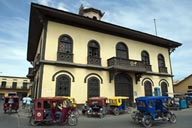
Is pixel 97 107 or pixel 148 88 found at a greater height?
pixel 148 88

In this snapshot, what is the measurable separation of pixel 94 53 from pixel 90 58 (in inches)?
44.0

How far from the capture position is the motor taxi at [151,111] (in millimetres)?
9209

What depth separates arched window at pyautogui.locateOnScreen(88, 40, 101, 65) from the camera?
16.4 meters

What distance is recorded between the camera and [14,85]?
55719 mm

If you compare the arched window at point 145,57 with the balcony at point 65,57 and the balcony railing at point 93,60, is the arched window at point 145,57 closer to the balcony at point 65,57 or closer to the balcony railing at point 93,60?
the balcony railing at point 93,60

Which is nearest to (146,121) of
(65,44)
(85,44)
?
(85,44)

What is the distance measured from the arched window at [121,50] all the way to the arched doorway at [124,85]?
87.2 inches

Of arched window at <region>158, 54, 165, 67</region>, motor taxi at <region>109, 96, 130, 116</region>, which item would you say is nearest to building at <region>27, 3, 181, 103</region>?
arched window at <region>158, 54, 165, 67</region>

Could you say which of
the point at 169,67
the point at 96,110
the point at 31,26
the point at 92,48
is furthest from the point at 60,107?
the point at 169,67

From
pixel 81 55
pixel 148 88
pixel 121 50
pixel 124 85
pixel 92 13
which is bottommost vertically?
pixel 148 88

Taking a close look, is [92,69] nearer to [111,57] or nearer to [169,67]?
[111,57]

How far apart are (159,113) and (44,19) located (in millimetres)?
12402

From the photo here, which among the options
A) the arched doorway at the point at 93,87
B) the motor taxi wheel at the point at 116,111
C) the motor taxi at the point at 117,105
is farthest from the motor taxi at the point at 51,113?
the arched doorway at the point at 93,87

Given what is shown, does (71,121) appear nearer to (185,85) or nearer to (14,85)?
(185,85)
